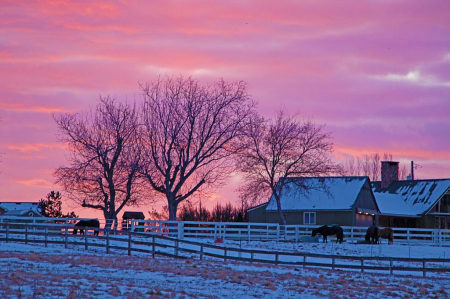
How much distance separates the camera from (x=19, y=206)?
277 feet

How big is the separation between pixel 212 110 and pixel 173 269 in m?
30.6

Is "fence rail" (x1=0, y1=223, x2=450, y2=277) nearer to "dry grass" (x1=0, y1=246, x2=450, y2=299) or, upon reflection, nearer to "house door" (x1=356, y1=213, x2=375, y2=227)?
"dry grass" (x1=0, y1=246, x2=450, y2=299)

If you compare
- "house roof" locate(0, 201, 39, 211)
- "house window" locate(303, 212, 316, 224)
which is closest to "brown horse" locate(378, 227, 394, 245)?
"house window" locate(303, 212, 316, 224)

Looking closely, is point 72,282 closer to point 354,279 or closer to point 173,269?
point 173,269

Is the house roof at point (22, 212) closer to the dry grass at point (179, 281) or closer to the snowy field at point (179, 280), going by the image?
the snowy field at point (179, 280)

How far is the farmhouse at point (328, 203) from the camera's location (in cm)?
6631

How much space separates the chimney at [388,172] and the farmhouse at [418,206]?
4.24m

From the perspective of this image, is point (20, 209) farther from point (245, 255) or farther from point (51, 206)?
point (245, 255)

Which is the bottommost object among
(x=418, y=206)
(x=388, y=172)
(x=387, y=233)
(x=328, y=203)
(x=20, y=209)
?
(x=387, y=233)

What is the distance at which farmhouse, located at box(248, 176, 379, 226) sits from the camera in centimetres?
6631

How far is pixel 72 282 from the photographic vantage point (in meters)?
20.6

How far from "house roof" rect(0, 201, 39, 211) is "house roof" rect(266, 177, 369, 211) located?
98.6 feet

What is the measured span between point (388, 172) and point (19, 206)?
44540 mm

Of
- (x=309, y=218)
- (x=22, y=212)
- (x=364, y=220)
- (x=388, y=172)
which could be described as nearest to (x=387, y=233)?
(x=309, y=218)
